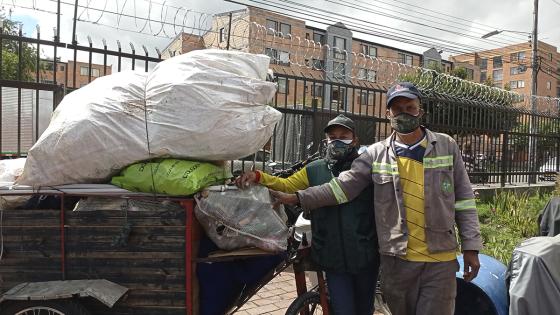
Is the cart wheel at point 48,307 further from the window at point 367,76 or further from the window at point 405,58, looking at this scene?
the window at point 405,58

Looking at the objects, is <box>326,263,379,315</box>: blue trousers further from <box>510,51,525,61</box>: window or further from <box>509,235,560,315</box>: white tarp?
<box>510,51,525,61</box>: window

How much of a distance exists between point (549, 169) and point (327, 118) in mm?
8083

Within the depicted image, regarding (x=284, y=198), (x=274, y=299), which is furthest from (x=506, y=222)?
(x=284, y=198)

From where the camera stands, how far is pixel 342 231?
2734mm

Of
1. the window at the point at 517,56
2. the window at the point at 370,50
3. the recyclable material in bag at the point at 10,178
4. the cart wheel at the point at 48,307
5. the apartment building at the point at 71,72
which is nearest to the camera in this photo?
the cart wheel at the point at 48,307

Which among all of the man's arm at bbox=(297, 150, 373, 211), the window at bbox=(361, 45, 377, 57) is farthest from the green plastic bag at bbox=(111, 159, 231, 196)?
the window at bbox=(361, 45, 377, 57)

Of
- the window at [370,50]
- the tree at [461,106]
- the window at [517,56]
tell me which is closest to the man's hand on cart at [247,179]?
the tree at [461,106]

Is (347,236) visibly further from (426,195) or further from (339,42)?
(339,42)

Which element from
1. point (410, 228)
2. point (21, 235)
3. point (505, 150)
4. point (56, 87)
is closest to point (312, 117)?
point (56, 87)

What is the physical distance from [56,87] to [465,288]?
4.37m

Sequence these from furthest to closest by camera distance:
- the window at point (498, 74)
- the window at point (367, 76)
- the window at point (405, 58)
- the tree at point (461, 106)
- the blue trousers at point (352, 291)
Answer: the window at point (498, 74) → the window at point (405, 58) → the tree at point (461, 106) → the window at point (367, 76) → the blue trousers at point (352, 291)

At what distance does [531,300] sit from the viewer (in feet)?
9.55

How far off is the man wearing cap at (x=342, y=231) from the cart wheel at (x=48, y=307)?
113cm

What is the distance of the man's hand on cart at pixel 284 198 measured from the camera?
277 centimetres
